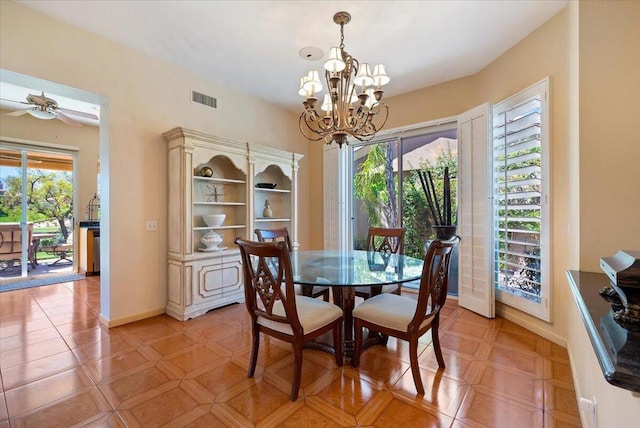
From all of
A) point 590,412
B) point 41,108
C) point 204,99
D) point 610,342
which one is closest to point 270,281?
point 610,342

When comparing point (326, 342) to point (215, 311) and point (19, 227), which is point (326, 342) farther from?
point (19, 227)

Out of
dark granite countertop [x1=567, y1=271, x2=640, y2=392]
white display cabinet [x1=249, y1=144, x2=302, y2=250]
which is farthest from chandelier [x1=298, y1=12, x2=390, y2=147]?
dark granite countertop [x1=567, y1=271, x2=640, y2=392]

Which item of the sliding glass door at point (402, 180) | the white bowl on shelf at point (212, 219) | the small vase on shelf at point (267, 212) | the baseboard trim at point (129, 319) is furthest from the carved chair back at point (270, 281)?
the sliding glass door at point (402, 180)

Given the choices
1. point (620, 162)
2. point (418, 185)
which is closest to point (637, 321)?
point (620, 162)

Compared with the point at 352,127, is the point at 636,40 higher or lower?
higher

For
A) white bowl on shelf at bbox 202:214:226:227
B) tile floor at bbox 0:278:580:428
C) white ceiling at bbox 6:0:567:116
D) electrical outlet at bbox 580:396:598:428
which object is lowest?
tile floor at bbox 0:278:580:428

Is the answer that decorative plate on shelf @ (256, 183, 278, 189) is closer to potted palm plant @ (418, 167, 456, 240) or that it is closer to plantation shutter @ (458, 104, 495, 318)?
potted palm plant @ (418, 167, 456, 240)

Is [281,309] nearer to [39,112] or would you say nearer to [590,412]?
[590,412]

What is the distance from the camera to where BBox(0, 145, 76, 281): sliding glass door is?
4.62 meters

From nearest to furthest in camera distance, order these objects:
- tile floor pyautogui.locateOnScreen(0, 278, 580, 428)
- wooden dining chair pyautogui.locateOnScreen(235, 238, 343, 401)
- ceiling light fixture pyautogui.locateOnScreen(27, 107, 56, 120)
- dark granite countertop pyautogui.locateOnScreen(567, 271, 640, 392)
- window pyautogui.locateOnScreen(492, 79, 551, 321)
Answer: dark granite countertop pyautogui.locateOnScreen(567, 271, 640, 392) < tile floor pyautogui.locateOnScreen(0, 278, 580, 428) < wooden dining chair pyautogui.locateOnScreen(235, 238, 343, 401) < window pyautogui.locateOnScreen(492, 79, 551, 321) < ceiling light fixture pyautogui.locateOnScreen(27, 107, 56, 120)

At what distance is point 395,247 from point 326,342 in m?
1.29

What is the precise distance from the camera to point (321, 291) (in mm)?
2820

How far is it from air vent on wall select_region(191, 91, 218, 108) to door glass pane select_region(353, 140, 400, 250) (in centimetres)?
218

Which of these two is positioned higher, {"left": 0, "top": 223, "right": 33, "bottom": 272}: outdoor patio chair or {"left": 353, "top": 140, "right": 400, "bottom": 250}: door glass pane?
{"left": 353, "top": 140, "right": 400, "bottom": 250}: door glass pane
